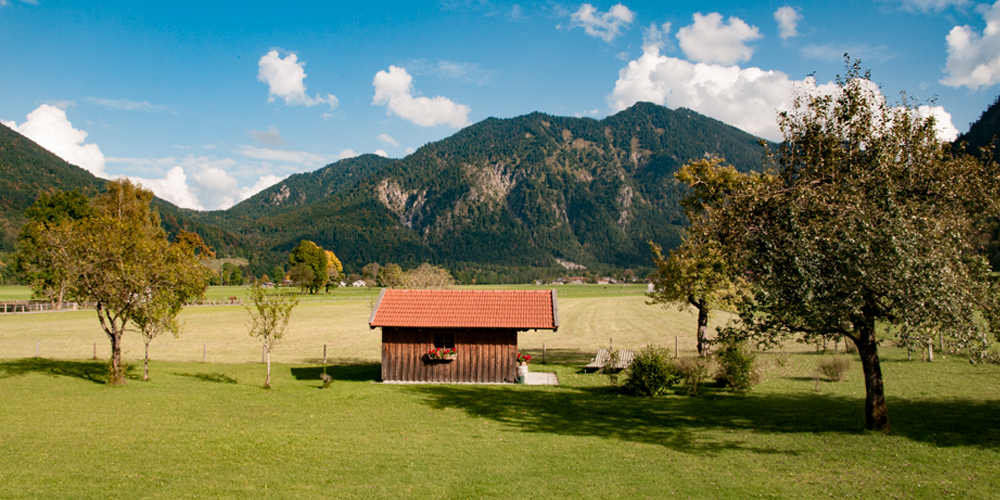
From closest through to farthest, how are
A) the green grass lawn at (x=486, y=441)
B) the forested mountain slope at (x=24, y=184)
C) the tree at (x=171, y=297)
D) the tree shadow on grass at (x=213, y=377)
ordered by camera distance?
1. the green grass lawn at (x=486, y=441)
2. the tree at (x=171, y=297)
3. the tree shadow on grass at (x=213, y=377)
4. the forested mountain slope at (x=24, y=184)

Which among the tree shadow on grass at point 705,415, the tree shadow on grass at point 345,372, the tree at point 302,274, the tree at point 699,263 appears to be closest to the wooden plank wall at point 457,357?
the tree shadow on grass at point 705,415

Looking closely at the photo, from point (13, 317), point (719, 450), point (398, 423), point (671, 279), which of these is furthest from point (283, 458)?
point (13, 317)

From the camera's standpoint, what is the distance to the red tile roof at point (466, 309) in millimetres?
21625

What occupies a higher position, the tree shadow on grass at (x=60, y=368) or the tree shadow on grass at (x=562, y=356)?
the tree shadow on grass at (x=60, y=368)

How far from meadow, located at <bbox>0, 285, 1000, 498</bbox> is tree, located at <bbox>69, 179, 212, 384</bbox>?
299cm

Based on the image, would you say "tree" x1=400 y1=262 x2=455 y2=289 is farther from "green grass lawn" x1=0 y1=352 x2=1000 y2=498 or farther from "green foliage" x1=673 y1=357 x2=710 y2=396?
"green foliage" x1=673 y1=357 x2=710 y2=396

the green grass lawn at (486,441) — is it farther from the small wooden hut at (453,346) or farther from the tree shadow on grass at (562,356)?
the tree shadow on grass at (562,356)

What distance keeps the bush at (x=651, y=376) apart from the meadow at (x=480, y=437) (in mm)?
565

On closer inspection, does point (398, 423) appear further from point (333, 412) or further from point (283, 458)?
point (283, 458)

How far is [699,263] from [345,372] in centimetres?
1787

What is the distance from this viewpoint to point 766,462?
11008mm

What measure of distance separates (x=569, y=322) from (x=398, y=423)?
4459 centimetres

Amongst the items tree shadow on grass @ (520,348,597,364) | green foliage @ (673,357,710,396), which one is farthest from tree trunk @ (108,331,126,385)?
green foliage @ (673,357,710,396)

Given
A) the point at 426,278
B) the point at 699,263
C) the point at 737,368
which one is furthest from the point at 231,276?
the point at 737,368
